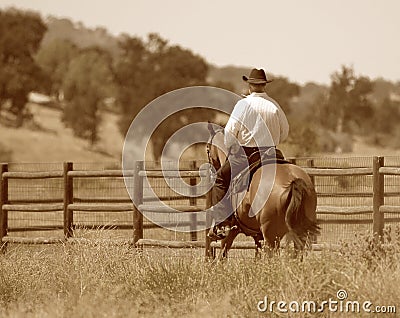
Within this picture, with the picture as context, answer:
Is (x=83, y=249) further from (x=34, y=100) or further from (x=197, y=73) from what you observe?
(x=34, y=100)

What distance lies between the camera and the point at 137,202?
15859mm

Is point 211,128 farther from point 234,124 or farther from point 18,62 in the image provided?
point 18,62

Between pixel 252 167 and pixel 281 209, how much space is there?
0.86 meters

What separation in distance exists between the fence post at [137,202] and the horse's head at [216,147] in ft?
10.2

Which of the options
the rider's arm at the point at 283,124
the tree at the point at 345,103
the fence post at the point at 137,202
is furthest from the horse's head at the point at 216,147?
the tree at the point at 345,103

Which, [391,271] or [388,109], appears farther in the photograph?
[388,109]

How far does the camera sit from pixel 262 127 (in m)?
11.9

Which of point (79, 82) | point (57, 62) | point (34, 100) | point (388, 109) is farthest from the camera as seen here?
point (388, 109)

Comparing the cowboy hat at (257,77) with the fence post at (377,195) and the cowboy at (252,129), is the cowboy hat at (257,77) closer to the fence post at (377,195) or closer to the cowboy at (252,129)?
the cowboy at (252,129)

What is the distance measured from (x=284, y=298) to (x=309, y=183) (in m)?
2.61

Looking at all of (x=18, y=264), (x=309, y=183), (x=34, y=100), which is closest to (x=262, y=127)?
(x=309, y=183)

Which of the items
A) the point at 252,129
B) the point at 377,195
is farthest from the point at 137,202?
the point at 252,129

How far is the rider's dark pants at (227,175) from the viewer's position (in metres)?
12.0

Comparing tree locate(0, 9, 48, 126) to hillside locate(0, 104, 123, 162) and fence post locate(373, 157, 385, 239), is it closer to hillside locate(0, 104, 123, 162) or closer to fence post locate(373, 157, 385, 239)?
hillside locate(0, 104, 123, 162)
